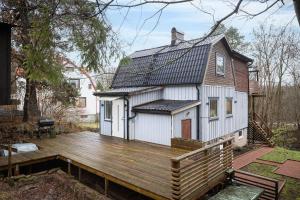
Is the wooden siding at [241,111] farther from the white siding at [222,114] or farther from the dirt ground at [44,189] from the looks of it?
the dirt ground at [44,189]

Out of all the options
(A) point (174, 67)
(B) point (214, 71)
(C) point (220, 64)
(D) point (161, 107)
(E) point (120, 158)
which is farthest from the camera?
(C) point (220, 64)

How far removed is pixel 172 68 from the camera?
12953 millimetres

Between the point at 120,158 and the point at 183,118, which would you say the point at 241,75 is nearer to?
the point at 183,118

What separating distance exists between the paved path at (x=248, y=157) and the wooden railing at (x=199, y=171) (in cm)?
448

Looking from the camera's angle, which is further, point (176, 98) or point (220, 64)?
point (220, 64)

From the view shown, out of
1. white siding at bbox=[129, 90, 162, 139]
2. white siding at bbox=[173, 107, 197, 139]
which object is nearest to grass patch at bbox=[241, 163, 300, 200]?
white siding at bbox=[173, 107, 197, 139]

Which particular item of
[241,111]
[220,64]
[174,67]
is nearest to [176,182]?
[174,67]

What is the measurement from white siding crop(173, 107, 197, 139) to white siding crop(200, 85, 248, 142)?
1.32ft

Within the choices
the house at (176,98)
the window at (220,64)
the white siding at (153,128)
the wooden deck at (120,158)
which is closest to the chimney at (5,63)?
the wooden deck at (120,158)

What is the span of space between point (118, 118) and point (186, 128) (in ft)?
11.4

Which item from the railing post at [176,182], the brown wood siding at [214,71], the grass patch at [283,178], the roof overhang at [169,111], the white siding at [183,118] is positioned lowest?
the grass patch at [283,178]

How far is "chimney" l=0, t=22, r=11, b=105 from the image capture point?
7.05 meters

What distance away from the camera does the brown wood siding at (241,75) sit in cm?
1695

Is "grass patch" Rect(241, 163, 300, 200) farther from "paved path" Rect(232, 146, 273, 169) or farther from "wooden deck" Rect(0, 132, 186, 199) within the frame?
"wooden deck" Rect(0, 132, 186, 199)
